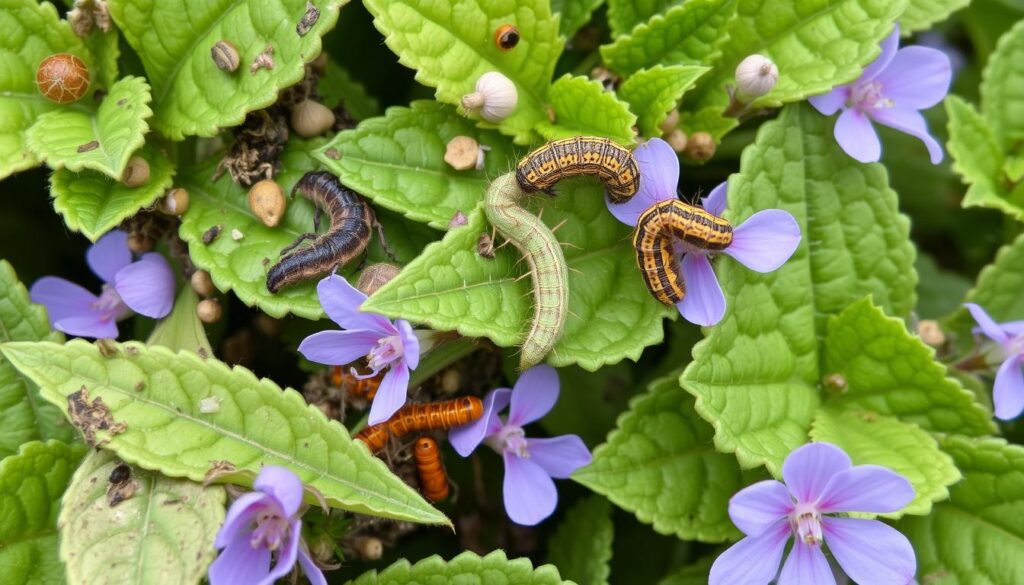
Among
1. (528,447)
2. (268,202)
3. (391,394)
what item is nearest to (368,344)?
(391,394)

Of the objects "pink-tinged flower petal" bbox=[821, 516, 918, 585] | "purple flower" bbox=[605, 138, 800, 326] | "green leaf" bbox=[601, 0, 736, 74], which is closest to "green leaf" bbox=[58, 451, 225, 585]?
"purple flower" bbox=[605, 138, 800, 326]

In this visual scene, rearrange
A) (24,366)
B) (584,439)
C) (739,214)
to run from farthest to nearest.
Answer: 1. (584,439)
2. (739,214)
3. (24,366)

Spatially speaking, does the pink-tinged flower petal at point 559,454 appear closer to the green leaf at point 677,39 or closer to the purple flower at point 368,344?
the purple flower at point 368,344

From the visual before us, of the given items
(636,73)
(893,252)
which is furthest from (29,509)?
(893,252)

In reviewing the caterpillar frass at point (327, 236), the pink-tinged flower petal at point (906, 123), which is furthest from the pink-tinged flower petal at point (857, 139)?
the caterpillar frass at point (327, 236)

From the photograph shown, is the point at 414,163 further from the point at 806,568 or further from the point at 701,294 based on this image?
the point at 806,568

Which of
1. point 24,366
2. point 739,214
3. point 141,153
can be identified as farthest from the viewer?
point 141,153

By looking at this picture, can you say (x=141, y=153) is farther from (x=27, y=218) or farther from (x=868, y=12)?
(x=868, y=12)

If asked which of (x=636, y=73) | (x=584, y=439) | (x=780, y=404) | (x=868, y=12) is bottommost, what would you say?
(x=584, y=439)
